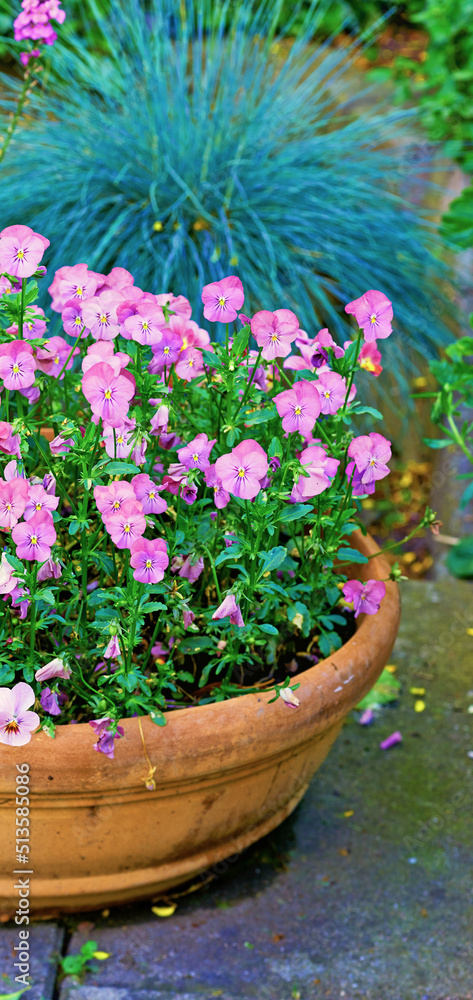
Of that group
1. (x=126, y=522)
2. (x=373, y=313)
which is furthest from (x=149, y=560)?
(x=373, y=313)

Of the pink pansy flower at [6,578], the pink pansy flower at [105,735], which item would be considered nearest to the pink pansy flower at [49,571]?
the pink pansy flower at [6,578]

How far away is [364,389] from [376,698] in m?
1.18

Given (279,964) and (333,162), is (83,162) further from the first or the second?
(279,964)

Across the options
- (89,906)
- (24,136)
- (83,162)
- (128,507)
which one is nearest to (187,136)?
(83,162)

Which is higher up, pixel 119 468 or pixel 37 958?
pixel 119 468

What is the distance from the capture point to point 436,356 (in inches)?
97.7

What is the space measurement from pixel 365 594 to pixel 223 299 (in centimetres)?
40

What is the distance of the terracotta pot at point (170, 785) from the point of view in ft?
2.98

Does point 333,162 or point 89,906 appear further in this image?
point 333,162

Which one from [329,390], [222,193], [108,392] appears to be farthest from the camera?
[222,193]

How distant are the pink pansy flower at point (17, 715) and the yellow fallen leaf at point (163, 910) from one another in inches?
16.8

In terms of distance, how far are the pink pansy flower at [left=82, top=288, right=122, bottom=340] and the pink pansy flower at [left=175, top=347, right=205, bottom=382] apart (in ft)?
0.35

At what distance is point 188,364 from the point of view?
3.15ft

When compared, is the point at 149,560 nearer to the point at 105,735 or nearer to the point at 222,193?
the point at 105,735
